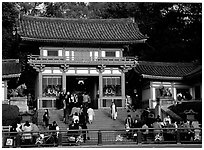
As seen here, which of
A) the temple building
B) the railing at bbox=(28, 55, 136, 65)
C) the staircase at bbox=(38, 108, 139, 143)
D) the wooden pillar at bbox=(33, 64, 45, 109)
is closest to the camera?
the staircase at bbox=(38, 108, 139, 143)

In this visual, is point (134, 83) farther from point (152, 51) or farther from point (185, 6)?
point (185, 6)

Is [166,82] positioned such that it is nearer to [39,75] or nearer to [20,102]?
[39,75]

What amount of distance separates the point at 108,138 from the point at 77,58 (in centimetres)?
1403

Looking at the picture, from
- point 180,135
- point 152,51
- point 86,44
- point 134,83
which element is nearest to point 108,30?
point 86,44

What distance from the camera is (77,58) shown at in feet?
99.6

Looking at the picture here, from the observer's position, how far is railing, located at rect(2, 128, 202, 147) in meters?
15.6

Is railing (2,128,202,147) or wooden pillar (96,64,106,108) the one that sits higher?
wooden pillar (96,64,106,108)

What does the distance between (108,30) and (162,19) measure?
11.5 m

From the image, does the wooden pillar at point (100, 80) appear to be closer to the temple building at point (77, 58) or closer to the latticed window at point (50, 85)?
the temple building at point (77, 58)

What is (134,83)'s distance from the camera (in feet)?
112

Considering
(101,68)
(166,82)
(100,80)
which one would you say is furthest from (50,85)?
(166,82)

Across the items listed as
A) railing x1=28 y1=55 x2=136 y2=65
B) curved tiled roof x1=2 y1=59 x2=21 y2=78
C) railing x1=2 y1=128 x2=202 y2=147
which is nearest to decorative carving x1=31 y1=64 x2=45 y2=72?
railing x1=28 y1=55 x2=136 y2=65

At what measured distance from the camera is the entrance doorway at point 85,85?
3158cm

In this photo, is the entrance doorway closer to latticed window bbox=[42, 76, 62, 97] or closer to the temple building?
the temple building
